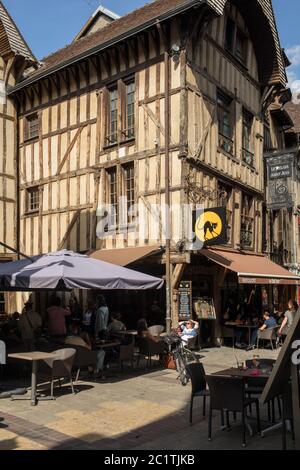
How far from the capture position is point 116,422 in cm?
613

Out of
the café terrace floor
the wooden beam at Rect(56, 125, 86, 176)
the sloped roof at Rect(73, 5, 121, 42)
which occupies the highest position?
the sloped roof at Rect(73, 5, 121, 42)

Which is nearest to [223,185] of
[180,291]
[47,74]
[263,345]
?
[180,291]

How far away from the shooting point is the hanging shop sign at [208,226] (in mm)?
11906

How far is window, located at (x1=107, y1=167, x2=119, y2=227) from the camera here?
1391 centimetres

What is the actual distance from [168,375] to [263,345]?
200 inches

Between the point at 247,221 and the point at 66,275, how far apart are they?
8.92 m

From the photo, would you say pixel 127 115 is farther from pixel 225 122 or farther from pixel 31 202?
pixel 31 202

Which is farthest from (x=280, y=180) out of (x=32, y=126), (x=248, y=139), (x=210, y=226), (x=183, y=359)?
(x=183, y=359)

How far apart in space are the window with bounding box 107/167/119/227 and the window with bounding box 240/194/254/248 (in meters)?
3.88

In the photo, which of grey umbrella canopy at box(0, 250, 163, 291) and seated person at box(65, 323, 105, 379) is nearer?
grey umbrella canopy at box(0, 250, 163, 291)

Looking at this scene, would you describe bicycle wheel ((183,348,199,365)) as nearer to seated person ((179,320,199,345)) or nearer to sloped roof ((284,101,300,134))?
seated person ((179,320,199,345))

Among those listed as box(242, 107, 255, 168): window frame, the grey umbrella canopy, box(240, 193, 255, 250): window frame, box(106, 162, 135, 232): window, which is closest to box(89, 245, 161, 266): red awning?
box(106, 162, 135, 232): window
